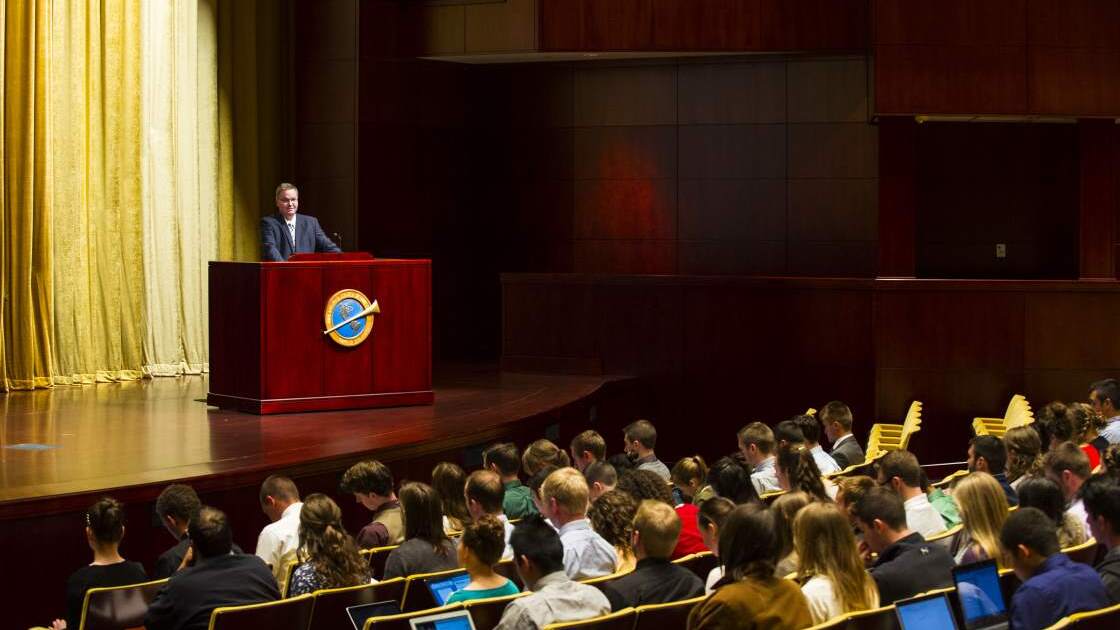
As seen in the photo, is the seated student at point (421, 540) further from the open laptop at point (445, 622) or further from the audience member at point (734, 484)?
the audience member at point (734, 484)

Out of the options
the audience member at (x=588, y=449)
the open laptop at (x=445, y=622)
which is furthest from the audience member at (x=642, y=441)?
the open laptop at (x=445, y=622)

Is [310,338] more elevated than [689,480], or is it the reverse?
[310,338]

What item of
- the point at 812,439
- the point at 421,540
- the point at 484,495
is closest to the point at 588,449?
the point at 812,439

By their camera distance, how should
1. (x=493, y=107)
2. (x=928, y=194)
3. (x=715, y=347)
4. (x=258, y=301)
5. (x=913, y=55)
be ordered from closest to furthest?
1. (x=258, y=301)
2. (x=913, y=55)
3. (x=715, y=347)
4. (x=928, y=194)
5. (x=493, y=107)

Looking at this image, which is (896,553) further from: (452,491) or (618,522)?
(452,491)

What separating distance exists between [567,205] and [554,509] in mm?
8544

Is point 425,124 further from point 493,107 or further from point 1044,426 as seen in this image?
point 1044,426

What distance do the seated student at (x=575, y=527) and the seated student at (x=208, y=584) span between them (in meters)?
0.93

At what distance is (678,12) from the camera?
11547 millimetres

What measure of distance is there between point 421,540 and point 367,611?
0.73 m

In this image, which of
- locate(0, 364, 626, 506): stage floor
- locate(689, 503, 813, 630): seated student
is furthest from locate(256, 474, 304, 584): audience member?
locate(689, 503, 813, 630): seated student

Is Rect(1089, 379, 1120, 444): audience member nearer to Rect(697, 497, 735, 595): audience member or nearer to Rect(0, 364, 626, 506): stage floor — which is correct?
Rect(0, 364, 626, 506): stage floor

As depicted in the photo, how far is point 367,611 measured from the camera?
3.83 meters

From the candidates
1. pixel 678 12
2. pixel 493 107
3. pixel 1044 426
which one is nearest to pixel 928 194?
pixel 678 12
